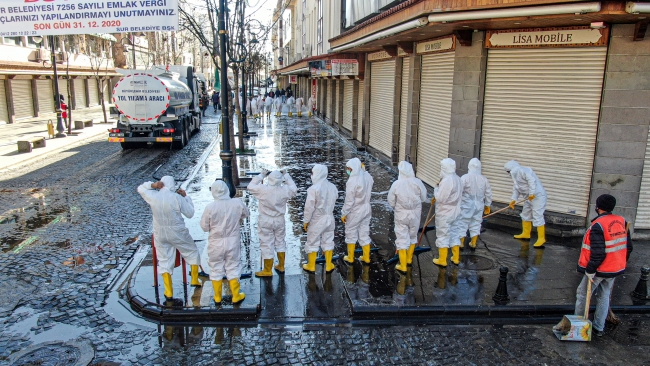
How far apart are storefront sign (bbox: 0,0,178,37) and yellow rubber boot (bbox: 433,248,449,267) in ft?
22.1

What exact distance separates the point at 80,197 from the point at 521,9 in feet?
34.6

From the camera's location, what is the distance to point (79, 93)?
4156cm

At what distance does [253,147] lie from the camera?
20.7 metres

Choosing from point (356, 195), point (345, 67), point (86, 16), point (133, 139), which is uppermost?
point (86, 16)

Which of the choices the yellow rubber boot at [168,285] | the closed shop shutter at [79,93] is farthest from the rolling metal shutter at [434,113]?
the closed shop shutter at [79,93]

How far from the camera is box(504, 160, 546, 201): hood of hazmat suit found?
845 cm

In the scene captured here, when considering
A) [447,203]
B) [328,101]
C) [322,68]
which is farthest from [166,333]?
[328,101]

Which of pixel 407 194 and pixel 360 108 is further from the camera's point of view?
pixel 360 108

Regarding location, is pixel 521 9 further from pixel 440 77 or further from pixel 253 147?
pixel 253 147

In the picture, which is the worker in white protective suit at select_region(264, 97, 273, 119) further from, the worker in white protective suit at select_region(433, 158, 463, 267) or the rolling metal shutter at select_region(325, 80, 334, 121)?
the worker in white protective suit at select_region(433, 158, 463, 267)

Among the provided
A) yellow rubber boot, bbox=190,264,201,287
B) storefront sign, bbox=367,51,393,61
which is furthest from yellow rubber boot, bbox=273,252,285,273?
storefront sign, bbox=367,51,393,61

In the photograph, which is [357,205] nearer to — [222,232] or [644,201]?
[222,232]

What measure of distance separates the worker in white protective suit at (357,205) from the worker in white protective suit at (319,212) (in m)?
0.31

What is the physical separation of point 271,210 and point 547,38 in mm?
5999
